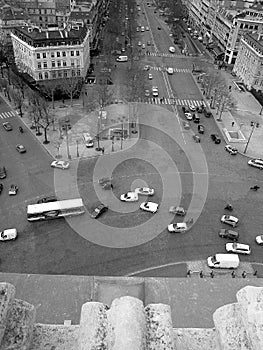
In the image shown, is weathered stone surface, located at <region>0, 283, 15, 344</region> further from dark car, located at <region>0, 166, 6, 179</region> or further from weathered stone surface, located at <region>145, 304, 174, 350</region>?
dark car, located at <region>0, 166, 6, 179</region>

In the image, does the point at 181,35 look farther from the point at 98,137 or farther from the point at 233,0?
the point at 98,137

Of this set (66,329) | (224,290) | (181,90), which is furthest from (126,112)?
(66,329)

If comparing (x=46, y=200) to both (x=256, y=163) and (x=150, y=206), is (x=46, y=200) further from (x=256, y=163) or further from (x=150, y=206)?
(x=256, y=163)

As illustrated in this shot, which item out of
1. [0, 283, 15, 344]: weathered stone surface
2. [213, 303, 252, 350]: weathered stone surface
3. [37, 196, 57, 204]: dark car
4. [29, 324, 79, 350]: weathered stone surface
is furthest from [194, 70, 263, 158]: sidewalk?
[0, 283, 15, 344]: weathered stone surface

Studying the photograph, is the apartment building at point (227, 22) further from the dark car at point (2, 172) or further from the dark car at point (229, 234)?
the dark car at point (2, 172)

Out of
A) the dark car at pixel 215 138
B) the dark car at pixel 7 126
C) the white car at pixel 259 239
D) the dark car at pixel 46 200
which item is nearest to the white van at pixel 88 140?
the dark car at pixel 7 126

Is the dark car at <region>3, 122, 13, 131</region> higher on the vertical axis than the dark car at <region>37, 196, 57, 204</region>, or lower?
lower

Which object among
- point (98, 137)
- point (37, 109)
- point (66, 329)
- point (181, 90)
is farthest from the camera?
point (181, 90)

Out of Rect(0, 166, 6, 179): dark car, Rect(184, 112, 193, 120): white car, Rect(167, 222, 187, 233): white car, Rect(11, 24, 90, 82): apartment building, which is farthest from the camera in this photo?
Rect(11, 24, 90, 82): apartment building
